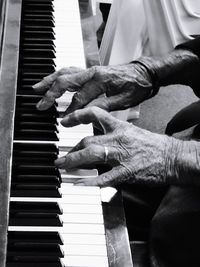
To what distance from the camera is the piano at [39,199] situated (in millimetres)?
989

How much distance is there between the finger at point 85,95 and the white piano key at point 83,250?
414 mm

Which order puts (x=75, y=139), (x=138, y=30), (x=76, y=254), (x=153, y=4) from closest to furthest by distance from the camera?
(x=76, y=254)
(x=75, y=139)
(x=153, y=4)
(x=138, y=30)

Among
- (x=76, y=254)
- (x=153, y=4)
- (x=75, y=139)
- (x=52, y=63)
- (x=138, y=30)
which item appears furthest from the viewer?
(x=138, y=30)

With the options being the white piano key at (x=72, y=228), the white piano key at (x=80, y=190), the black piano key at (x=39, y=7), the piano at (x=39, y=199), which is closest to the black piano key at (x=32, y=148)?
the piano at (x=39, y=199)

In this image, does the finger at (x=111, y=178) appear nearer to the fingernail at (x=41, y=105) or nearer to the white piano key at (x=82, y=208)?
the white piano key at (x=82, y=208)

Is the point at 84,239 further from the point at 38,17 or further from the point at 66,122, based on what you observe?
the point at 38,17

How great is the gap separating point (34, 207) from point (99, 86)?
1.49 ft

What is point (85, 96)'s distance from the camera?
4.42 ft

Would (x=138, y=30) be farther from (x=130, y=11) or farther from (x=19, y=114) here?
(x=19, y=114)

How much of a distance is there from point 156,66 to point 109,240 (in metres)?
0.64

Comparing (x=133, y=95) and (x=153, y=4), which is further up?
(x=153, y=4)

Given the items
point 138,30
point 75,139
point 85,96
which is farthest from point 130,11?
point 75,139

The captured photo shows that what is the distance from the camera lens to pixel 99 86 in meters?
1.38

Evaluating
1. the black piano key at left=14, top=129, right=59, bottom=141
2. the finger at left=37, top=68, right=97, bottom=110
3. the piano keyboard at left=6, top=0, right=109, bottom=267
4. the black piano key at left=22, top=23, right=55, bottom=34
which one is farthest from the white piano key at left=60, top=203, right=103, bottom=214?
the black piano key at left=22, top=23, right=55, bottom=34
